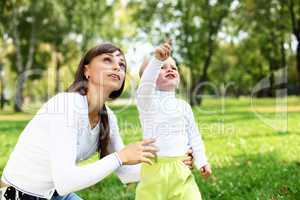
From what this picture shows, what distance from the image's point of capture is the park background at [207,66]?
6.66 metres

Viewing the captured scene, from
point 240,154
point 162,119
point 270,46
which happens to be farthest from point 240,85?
point 162,119

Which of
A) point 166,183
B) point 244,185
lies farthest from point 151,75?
point 244,185

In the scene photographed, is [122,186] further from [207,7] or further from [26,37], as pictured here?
[26,37]

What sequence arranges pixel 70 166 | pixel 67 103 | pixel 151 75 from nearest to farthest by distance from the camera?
pixel 70 166 < pixel 67 103 < pixel 151 75

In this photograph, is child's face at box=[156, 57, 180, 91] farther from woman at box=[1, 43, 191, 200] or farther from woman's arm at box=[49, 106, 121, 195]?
woman's arm at box=[49, 106, 121, 195]

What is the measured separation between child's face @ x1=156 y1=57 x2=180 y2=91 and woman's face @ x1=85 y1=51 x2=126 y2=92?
0.52 metres

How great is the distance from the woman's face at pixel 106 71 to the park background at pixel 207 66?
2.37m

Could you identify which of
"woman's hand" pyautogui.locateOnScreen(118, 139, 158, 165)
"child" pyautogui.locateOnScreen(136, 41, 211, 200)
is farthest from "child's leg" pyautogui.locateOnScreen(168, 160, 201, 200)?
"woman's hand" pyautogui.locateOnScreen(118, 139, 158, 165)

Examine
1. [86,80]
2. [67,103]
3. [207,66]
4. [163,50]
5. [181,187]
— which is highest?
[207,66]

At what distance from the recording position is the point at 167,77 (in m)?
3.98

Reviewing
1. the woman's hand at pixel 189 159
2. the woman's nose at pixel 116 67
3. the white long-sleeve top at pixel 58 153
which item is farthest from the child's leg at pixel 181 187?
the woman's nose at pixel 116 67

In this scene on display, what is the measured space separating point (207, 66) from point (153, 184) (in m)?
32.0

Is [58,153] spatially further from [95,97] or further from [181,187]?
[181,187]

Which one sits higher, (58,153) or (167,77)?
(167,77)
